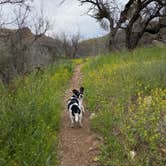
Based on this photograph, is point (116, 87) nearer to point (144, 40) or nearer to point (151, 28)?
point (151, 28)

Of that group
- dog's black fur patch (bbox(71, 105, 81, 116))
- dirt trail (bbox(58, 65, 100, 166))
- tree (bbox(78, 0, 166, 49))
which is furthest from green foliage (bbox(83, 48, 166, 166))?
tree (bbox(78, 0, 166, 49))

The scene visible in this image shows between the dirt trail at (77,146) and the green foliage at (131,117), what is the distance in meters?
0.24

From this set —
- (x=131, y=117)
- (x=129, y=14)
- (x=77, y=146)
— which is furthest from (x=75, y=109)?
(x=129, y=14)

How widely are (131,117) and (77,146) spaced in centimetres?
134

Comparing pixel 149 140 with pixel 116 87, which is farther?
pixel 116 87

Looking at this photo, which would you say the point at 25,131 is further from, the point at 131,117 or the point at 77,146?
the point at 131,117

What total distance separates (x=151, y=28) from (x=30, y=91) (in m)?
18.0

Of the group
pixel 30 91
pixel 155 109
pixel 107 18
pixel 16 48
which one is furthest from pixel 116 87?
pixel 107 18

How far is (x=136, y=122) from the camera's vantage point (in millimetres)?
6977

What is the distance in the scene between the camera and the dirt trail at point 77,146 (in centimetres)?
705

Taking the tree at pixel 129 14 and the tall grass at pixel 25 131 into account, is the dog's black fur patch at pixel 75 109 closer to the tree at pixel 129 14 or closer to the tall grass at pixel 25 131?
the tall grass at pixel 25 131

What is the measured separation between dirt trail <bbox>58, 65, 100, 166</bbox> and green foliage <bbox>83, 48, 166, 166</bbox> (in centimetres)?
24

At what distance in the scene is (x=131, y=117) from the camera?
295 inches

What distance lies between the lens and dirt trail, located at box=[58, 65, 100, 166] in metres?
7.05
